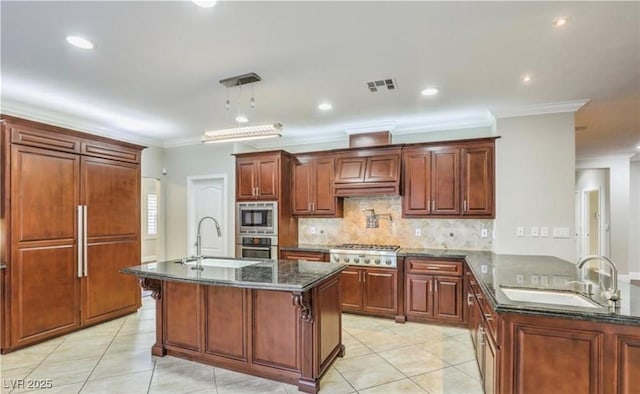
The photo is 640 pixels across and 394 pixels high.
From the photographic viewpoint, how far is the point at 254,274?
2.73 m

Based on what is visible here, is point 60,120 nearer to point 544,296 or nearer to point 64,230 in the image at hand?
point 64,230

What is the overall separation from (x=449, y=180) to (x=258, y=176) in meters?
2.82

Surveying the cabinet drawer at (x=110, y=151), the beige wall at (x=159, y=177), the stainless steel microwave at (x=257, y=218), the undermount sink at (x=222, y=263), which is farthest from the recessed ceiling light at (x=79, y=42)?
the beige wall at (x=159, y=177)

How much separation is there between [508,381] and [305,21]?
258cm

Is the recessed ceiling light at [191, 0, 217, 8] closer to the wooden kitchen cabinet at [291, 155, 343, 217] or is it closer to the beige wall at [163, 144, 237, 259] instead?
the wooden kitchen cabinet at [291, 155, 343, 217]

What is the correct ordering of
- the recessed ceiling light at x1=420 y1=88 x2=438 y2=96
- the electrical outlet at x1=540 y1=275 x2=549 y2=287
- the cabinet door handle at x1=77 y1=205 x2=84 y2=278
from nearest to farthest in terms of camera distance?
the electrical outlet at x1=540 y1=275 x2=549 y2=287 → the recessed ceiling light at x1=420 y1=88 x2=438 y2=96 → the cabinet door handle at x1=77 y1=205 x2=84 y2=278

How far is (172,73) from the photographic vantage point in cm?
311

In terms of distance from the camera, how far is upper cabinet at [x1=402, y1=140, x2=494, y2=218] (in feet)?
13.9

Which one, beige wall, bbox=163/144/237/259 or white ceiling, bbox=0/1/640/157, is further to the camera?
beige wall, bbox=163/144/237/259

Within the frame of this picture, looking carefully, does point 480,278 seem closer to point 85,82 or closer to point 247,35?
point 247,35

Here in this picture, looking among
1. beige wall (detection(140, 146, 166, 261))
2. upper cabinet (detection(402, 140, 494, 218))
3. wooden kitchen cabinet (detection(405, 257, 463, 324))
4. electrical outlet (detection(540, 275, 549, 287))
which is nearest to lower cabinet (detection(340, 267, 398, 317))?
wooden kitchen cabinet (detection(405, 257, 463, 324))

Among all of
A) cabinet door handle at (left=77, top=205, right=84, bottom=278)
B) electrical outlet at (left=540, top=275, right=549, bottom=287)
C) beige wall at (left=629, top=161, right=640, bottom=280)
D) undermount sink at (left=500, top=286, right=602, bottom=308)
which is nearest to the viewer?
undermount sink at (left=500, top=286, right=602, bottom=308)

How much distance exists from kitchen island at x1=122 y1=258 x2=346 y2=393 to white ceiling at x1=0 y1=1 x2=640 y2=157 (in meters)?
1.82

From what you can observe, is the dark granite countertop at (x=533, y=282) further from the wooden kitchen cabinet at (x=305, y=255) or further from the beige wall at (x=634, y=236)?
the beige wall at (x=634, y=236)
